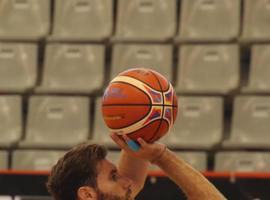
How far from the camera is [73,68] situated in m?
7.46

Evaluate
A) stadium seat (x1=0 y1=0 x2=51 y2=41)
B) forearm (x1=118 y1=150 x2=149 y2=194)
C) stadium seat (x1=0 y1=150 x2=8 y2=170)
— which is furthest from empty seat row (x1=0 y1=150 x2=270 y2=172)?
forearm (x1=118 y1=150 x2=149 y2=194)

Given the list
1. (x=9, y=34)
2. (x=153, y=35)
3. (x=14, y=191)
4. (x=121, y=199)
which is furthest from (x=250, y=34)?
(x=121, y=199)

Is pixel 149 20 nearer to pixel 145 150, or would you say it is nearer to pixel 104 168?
pixel 104 168

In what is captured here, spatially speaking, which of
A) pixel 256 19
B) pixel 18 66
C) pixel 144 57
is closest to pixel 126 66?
pixel 144 57

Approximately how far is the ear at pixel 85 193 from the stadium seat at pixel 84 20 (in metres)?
4.32

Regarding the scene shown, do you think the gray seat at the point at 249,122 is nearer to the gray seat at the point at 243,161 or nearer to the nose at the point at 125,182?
the gray seat at the point at 243,161

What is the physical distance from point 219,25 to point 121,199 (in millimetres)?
4268

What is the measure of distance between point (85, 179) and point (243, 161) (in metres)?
3.61

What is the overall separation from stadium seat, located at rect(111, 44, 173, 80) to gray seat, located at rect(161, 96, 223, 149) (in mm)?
392

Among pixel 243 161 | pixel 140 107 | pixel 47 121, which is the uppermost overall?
pixel 140 107

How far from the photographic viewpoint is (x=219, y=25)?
24.4ft

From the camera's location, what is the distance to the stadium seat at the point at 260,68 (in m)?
7.18

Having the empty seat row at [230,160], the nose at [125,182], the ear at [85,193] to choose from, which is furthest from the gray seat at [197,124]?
the ear at [85,193]

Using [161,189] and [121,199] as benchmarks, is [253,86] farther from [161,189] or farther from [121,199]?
[121,199]
